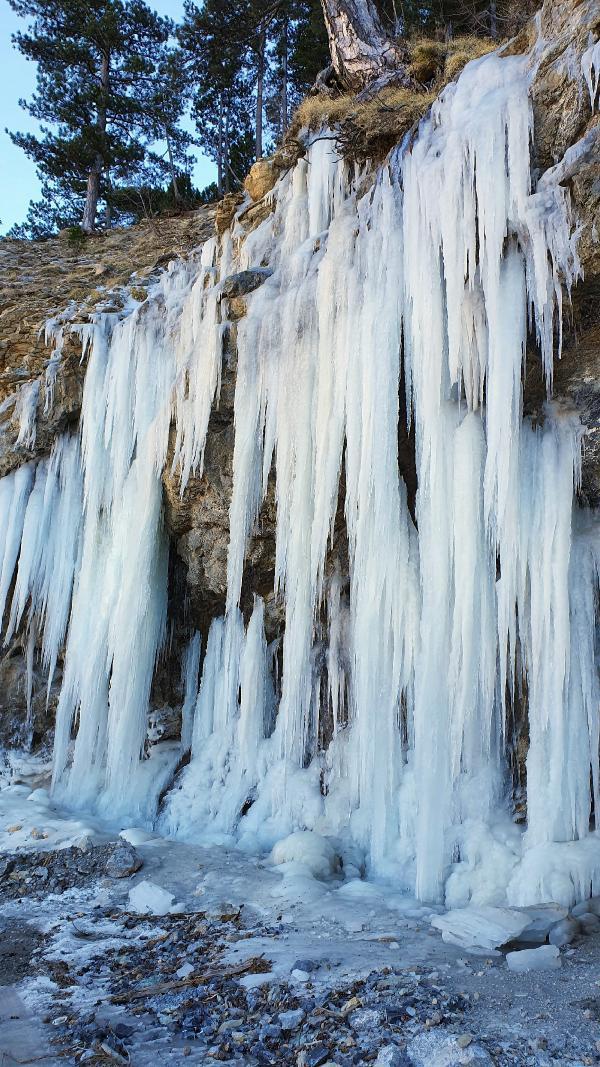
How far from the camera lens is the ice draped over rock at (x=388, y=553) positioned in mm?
5586

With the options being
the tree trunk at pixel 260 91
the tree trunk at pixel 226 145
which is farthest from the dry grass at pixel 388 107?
the tree trunk at pixel 226 145

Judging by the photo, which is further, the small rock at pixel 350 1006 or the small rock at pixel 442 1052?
the small rock at pixel 350 1006

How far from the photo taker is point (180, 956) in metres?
4.33

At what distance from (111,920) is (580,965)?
307 centimetres

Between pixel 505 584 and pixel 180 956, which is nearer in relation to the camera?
pixel 180 956

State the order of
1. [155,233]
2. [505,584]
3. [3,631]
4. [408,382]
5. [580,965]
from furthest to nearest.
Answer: [155,233] → [3,631] → [408,382] → [505,584] → [580,965]

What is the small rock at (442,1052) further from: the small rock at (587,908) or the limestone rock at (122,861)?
the limestone rock at (122,861)

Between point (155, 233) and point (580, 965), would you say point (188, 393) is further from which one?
point (155, 233)

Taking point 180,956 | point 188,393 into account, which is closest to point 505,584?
point 180,956

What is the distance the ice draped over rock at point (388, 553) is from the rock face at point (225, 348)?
0.50 ft

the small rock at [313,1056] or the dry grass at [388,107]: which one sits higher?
the dry grass at [388,107]

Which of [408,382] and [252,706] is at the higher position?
[408,382]

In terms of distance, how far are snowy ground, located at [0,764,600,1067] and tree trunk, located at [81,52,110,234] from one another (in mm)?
18262

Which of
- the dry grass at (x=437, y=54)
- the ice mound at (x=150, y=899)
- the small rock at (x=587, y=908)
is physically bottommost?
the ice mound at (x=150, y=899)
